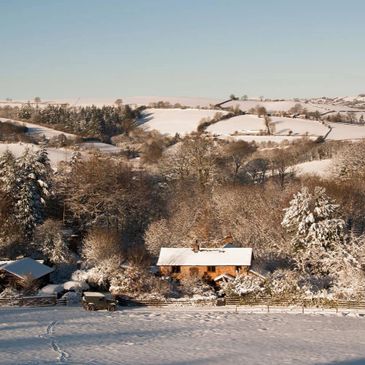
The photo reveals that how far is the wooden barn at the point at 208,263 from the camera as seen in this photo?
140 ft

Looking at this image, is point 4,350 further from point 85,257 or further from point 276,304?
point 85,257

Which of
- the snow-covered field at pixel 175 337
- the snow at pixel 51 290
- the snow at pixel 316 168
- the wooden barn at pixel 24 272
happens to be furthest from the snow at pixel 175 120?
the snow-covered field at pixel 175 337

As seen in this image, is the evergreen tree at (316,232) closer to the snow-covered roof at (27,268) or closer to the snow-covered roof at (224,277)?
the snow-covered roof at (224,277)

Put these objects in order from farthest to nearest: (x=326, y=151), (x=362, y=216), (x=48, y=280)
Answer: (x=326, y=151) → (x=362, y=216) → (x=48, y=280)

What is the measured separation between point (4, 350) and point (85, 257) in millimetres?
22911

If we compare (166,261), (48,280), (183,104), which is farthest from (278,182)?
(183,104)

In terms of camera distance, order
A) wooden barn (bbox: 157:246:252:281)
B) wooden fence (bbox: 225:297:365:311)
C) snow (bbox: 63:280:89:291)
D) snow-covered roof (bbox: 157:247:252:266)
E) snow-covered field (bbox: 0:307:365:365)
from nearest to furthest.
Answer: snow-covered field (bbox: 0:307:365:365) < wooden fence (bbox: 225:297:365:311) < snow (bbox: 63:280:89:291) < wooden barn (bbox: 157:246:252:281) < snow-covered roof (bbox: 157:247:252:266)

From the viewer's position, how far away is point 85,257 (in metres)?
46.7

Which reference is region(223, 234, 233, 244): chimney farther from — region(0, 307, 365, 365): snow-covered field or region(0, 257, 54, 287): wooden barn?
region(0, 257, 54, 287): wooden barn

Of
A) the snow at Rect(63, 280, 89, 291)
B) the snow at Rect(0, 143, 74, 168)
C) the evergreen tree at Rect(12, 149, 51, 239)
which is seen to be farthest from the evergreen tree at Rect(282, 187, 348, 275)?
the snow at Rect(0, 143, 74, 168)

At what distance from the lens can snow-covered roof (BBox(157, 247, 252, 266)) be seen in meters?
42.8

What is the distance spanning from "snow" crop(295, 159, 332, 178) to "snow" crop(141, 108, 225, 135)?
48.3 meters

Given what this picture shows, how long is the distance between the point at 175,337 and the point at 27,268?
676 inches

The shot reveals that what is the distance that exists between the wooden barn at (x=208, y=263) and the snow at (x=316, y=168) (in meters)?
33.5
